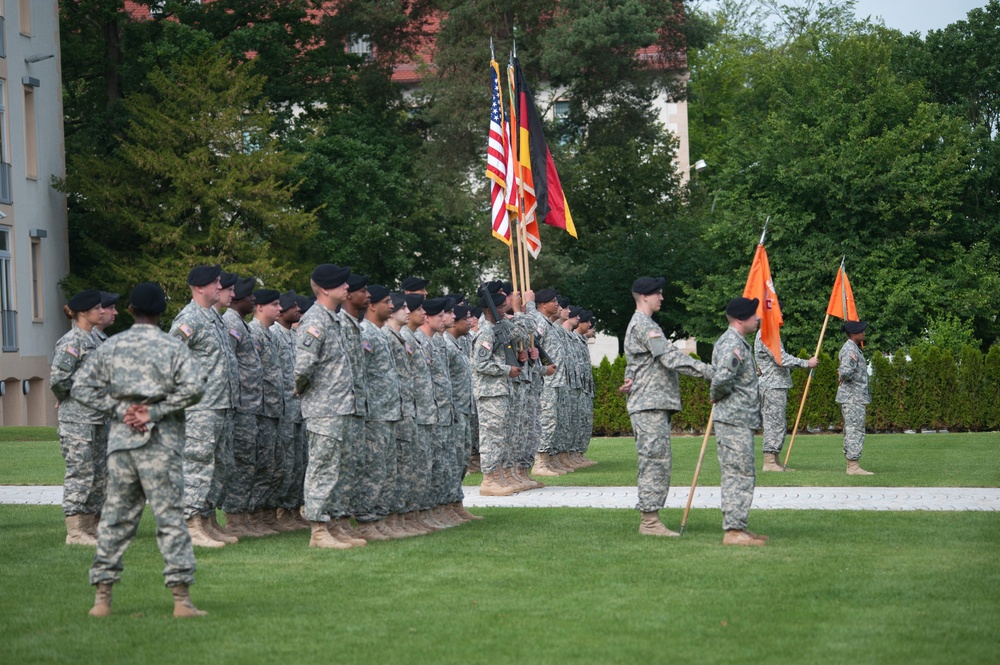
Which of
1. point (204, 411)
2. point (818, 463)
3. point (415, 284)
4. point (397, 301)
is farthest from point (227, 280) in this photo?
point (818, 463)

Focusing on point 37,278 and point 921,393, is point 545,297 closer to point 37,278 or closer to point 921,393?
point 921,393

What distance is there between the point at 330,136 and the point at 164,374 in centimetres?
3415

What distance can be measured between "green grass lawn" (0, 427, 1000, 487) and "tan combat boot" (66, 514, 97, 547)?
7.18m

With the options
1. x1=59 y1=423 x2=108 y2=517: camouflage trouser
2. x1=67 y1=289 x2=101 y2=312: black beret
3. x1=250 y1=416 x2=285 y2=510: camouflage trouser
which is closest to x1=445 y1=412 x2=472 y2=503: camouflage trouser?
x1=250 y1=416 x2=285 y2=510: camouflage trouser

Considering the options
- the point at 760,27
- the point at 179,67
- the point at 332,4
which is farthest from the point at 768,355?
the point at 760,27

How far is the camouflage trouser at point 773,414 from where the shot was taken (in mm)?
20203

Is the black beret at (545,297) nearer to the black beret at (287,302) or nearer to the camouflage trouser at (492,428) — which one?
the camouflage trouser at (492,428)

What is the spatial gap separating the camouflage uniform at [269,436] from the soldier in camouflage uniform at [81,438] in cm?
148

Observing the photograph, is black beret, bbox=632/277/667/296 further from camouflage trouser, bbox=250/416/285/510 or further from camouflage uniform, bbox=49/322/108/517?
camouflage uniform, bbox=49/322/108/517

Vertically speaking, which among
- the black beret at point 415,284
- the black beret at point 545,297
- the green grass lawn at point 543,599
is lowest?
the green grass lawn at point 543,599

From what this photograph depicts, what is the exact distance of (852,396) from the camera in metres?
19.5

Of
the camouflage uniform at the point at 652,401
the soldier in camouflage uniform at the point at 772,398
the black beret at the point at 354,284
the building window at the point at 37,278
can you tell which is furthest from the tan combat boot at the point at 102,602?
the building window at the point at 37,278

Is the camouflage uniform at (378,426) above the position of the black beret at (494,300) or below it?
below

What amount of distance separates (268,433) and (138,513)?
4419 mm
